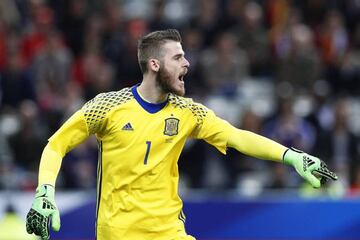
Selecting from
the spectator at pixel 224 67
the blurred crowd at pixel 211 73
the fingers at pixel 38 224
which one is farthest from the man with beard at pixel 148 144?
the spectator at pixel 224 67

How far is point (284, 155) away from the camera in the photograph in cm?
717

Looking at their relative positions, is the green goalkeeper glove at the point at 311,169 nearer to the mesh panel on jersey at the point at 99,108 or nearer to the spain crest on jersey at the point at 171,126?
the spain crest on jersey at the point at 171,126

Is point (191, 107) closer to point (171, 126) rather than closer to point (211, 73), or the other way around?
point (171, 126)

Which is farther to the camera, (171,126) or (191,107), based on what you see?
(191,107)

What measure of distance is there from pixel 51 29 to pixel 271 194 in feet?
18.6

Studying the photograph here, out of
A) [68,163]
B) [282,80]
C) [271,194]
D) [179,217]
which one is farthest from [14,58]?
[179,217]

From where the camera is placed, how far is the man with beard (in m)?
7.14

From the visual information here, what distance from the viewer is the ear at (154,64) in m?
7.34

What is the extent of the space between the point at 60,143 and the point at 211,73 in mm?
9262

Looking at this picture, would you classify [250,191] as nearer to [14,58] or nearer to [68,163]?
[68,163]

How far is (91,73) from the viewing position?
54.3ft

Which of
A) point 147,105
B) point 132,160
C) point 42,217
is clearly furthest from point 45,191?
point 147,105

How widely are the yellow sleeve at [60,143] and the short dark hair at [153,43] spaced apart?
2.06 feet

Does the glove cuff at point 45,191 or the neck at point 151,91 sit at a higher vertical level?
the neck at point 151,91
